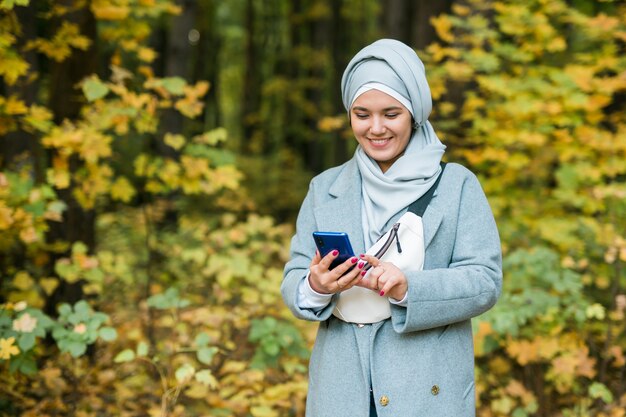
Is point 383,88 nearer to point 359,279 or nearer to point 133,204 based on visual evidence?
point 359,279

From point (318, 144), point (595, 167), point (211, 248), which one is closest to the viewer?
point (595, 167)

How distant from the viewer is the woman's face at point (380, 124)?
2.20 m

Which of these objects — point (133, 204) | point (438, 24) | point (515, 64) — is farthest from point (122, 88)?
point (133, 204)

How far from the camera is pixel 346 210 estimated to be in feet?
7.61

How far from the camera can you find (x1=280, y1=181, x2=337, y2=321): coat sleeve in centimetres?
221

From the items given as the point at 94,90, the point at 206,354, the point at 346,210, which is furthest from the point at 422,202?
the point at 94,90

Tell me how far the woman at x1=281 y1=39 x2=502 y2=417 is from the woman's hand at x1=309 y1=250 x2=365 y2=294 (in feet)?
0.04

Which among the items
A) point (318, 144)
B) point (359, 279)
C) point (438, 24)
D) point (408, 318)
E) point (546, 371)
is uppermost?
point (438, 24)

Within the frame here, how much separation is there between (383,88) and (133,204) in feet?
27.6

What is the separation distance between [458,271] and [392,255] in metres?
0.22

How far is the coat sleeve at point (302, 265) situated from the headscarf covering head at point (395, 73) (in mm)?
487

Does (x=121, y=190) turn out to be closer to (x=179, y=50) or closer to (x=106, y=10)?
(x=106, y=10)

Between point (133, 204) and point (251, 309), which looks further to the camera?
point (133, 204)

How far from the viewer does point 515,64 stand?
5.42 meters
